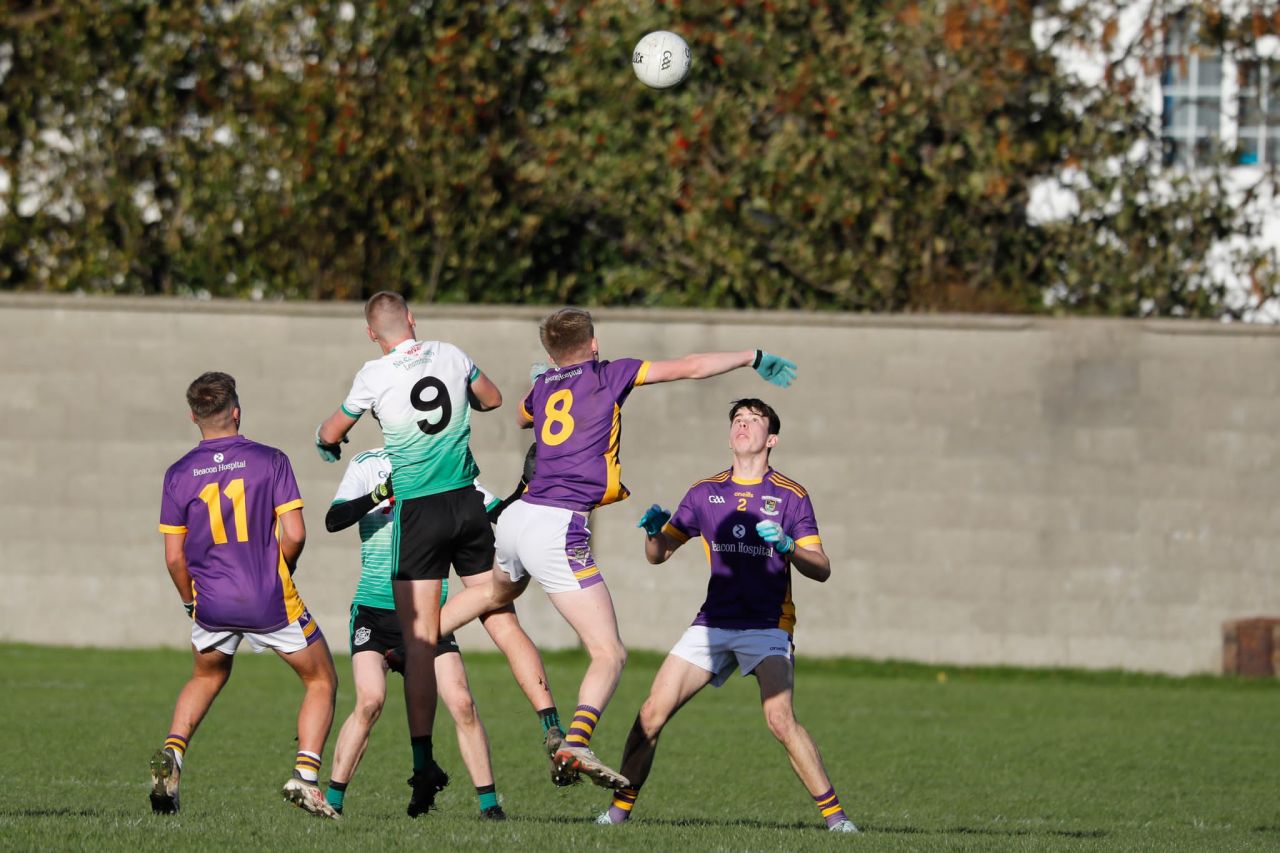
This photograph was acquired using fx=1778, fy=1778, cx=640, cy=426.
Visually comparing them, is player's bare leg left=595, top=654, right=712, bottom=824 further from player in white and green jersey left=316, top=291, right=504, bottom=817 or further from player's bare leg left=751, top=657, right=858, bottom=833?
player in white and green jersey left=316, top=291, right=504, bottom=817

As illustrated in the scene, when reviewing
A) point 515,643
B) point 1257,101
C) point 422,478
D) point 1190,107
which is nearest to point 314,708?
point 515,643

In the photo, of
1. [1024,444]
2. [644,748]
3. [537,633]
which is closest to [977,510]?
[1024,444]

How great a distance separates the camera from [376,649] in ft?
28.5

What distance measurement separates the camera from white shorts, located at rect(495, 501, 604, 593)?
779 cm

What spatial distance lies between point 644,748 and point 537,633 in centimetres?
892

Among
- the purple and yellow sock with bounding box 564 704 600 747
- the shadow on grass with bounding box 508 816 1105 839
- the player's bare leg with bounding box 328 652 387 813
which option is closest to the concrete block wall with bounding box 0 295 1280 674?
the shadow on grass with bounding box 508 816 1105 839

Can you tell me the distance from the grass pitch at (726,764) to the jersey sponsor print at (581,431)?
1444 millimetres

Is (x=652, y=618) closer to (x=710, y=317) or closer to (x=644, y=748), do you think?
(x=710, y=317)

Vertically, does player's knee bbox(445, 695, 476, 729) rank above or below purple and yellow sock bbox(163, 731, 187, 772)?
above

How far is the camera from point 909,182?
61.9 ft

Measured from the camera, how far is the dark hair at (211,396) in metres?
7.68

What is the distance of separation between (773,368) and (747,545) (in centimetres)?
86

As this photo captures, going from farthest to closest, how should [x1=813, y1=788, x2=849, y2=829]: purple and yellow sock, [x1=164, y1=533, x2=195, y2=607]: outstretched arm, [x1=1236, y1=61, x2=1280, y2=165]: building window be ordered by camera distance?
1. [x1=1236, y1=61, x2=1280, y2=165]: building window
2. [x1=813, y1=788, x2=849, y2=829]: purple and yellow sock
3. [x1=164, y1=533, x2=195, y2=607]: outstretched arm

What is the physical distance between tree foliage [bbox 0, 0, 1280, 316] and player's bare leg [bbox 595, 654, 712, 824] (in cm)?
1094
